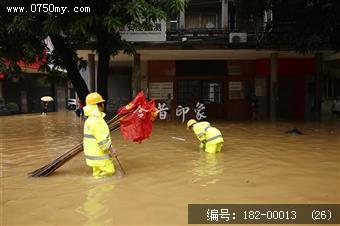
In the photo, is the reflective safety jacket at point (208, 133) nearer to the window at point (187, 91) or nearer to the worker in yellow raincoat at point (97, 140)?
the worker in yellow raincoat at point (97, 140)

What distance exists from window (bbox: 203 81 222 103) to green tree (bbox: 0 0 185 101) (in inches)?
389

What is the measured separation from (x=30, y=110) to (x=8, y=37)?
71.5 feet

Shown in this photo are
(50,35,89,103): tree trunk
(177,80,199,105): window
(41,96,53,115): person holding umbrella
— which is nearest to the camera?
(50,35,89,103): tree trunk

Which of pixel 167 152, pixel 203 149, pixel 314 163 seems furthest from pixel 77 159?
pixel 314 163

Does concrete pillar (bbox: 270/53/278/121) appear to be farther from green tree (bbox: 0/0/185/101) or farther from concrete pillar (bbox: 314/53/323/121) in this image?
green tree (bbox: 0/0/185/101)

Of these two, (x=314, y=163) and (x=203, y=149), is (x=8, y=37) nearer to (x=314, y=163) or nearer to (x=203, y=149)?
(x=203, y=149)

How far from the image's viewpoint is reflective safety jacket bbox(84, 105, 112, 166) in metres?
6.65

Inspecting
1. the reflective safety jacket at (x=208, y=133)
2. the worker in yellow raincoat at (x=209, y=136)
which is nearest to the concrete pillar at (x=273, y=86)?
the worker in yellow raincoat at (x=209, y=136)

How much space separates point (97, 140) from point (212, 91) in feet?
51.0

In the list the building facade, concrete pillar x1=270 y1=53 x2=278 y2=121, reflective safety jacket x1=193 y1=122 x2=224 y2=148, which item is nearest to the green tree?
reflective safety jacket x1=193 y1=122 x2=224 y2=148

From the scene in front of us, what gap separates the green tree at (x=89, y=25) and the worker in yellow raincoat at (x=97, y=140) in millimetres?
2725

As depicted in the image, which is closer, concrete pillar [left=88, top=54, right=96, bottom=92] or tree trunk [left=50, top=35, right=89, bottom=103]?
tree trunk [left=50, top=35, right=89, bottom=103]

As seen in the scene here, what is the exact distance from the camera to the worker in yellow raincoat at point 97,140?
6660 mm

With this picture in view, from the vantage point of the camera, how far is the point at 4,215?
16.8 feet
